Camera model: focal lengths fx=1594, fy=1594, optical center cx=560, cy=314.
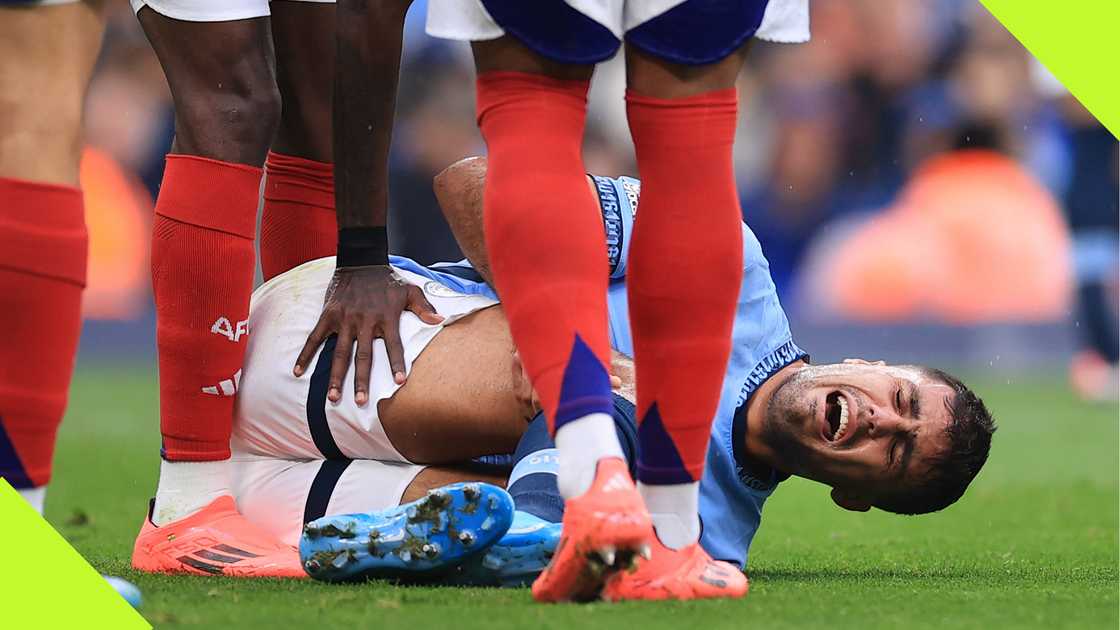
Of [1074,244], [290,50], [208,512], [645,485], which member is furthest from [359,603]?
[1074,244]

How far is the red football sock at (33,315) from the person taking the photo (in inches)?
80.0

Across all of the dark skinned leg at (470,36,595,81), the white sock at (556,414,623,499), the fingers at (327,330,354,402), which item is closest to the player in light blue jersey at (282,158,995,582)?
the fingers at (327,330,354,402)

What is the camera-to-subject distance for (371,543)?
236 centimetres

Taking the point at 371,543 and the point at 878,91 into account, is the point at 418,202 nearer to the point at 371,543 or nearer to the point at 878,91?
the point at 878,91

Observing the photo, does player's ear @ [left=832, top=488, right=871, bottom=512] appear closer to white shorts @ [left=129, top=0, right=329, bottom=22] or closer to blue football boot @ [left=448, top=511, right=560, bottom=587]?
blue football boot @ [left=448, top=511, right=560, bottom=587]

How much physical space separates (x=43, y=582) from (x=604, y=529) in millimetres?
713

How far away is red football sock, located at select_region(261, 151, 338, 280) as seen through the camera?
326 centimetres

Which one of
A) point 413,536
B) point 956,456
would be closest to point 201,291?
point 413,536

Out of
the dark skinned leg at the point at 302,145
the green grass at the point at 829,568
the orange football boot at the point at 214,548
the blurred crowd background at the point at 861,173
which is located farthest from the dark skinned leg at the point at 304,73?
the blurred crowd background at the point at 861,173

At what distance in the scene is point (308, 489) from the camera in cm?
302

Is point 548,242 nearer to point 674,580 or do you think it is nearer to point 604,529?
point 604,529

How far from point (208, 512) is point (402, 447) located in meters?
0.37

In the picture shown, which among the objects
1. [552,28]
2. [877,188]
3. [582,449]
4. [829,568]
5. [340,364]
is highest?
[552,28]

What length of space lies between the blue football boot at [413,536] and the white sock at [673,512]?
213mm
